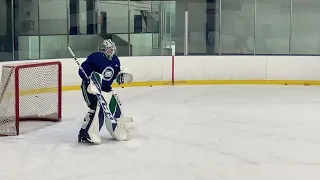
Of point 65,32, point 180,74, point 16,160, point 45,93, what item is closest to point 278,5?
point 180,74

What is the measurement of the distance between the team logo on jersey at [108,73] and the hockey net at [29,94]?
1064 mm

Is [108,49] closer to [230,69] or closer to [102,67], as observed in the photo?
[102,67]

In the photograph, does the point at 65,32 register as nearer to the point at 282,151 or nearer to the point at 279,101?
the point at 279,101

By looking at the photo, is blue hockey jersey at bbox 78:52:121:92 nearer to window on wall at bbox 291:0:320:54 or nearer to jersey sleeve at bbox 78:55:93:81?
jersey sleeve at bbox 78:55:93:81

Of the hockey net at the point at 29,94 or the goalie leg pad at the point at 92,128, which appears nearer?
the goalie leg pad at the point at 92,128

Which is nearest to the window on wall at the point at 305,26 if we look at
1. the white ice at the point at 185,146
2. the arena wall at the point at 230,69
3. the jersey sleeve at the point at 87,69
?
the arena wall at the point at 230,69

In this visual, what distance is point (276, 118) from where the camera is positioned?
6535 mm

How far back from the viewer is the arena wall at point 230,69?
406 inches

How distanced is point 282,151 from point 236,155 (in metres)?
0.44

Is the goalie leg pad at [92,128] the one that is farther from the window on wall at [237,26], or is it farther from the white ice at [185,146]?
the window on wall at [237,26]

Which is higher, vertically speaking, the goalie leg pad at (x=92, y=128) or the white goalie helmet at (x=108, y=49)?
the white goalie helmet at (x=108, y=49)

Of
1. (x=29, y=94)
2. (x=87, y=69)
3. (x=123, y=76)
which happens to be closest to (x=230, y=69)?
(x=29, y=94)

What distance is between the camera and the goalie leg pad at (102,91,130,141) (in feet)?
16.6

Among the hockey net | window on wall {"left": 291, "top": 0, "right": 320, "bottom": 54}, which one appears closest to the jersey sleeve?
the hockey net
